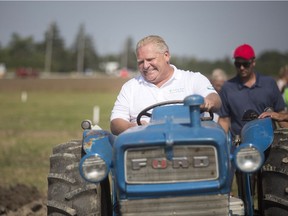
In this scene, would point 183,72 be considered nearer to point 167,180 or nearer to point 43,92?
point 167,180

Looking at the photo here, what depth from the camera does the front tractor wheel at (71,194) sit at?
5.18 metres

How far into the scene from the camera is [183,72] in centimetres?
614

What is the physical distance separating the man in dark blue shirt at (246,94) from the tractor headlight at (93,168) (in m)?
3.75

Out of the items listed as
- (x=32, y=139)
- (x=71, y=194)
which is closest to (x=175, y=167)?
(x=71, y=194)

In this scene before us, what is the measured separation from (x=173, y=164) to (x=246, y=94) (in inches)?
157

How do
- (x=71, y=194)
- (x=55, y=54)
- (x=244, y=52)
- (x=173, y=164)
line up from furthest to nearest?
(x=55, y=54) → (x=244, y=52) → (x=71, y=194) → (x=173, y=164)

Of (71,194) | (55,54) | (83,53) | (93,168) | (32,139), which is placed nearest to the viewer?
(93,168)

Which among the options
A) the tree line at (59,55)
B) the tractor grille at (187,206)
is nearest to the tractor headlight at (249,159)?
the tractor grille at (187,206)

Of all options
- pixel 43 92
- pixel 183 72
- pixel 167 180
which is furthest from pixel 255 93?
pixel 43 92

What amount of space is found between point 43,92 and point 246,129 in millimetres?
46606

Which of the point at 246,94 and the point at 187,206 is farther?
the point at 246,94

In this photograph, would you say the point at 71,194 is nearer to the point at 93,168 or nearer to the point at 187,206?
the point at 93,168

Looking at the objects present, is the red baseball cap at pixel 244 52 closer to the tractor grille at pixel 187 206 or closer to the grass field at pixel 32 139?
the grass field at pixel 32 139

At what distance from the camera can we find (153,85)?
19.8 ft
